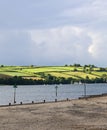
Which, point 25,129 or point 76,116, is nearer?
point 25,129

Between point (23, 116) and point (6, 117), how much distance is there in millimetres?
2902

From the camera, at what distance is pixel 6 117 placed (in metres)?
58.1

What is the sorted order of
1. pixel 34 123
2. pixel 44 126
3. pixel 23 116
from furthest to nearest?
pixel 23 116 → pixel 34 123 → pixel 44 126

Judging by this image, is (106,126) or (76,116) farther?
(76,116)

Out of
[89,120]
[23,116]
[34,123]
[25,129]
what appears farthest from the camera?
[23,116]

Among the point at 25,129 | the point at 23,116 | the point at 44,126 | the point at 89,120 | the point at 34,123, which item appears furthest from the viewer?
the point at 23,116

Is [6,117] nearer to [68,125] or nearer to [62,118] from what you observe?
[62,118]

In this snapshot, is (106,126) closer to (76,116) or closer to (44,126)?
(44,126)

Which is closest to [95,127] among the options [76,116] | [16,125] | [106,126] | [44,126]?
[106,126]

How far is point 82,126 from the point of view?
48312 mm

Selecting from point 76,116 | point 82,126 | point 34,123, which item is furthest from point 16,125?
point 76,116

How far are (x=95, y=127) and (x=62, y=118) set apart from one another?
449 inches

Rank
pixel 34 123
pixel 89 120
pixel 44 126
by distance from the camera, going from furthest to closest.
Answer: pixel 89 120 < pixel 34 123 < pixel 44 126

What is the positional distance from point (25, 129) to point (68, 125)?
6.39 metres
